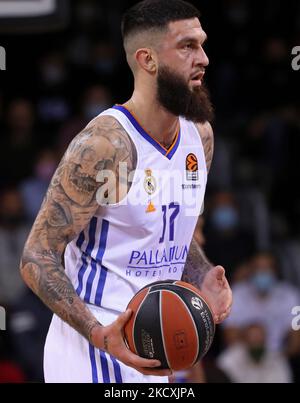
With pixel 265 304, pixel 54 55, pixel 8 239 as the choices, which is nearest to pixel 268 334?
pixel 265 304

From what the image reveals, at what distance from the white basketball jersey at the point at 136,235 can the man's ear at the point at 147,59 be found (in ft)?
0.67

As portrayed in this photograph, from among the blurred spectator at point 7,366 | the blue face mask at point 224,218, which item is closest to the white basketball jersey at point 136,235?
the blurred spectator at point 7,366

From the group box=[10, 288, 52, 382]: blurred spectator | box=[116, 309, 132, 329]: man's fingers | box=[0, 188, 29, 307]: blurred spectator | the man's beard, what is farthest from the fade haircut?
box=[0, 188, 29, 307]: blurred spectator

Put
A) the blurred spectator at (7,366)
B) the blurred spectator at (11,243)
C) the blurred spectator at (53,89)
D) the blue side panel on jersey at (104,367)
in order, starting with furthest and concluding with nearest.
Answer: the blurred spectator at (53,89), the blurred spectator at (11,243), the blurred spectator at (7,366), the blue side panel on jersey at (104,367)

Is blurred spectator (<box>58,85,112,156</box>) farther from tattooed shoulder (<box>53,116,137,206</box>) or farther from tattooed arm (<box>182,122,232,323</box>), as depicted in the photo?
tattooed shoulder (<box>53,116,137,206</box>)

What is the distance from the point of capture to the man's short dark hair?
4078mm

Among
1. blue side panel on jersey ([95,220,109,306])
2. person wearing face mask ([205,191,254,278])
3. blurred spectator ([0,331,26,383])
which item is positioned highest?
blue side panel on jersey ([95,220,109,306])

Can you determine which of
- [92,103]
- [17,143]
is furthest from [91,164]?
[92,103]

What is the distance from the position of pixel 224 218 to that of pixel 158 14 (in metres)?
4.94

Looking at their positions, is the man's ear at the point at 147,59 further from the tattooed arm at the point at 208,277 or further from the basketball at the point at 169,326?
the basketball at the point at 169,326

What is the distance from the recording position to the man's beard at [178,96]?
4.06 metres

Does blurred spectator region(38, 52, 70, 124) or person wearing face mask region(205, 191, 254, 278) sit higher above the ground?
blurred spectator region(38, 52, 70, 124)

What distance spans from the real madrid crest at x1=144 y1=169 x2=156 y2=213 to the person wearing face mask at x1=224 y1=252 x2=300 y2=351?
13.6 ft
